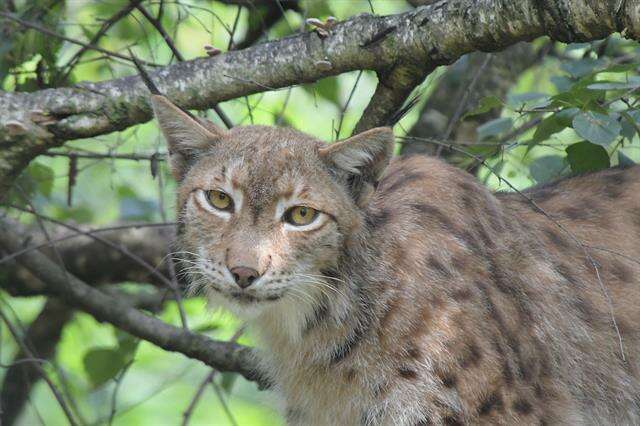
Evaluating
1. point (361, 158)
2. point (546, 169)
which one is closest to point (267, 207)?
point (361, 158)

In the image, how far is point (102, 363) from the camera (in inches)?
288

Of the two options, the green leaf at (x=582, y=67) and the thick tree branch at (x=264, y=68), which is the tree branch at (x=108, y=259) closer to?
the thick tree branch at (x=264, y=68)

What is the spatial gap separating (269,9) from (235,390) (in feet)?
12.8

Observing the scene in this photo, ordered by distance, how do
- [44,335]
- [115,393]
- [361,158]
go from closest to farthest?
[361,158] → [115,393] → [44,335]

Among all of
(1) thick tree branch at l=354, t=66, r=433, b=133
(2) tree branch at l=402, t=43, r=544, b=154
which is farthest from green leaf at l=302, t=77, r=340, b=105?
(1) thick tree branch at l=354, t=66, r=433, b=133

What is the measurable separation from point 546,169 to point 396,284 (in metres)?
1.65

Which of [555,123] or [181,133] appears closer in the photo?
[181,133]

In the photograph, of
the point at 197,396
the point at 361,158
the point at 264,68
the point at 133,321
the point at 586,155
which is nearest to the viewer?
the point at 361,158

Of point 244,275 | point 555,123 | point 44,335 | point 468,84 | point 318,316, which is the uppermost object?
point 244,275

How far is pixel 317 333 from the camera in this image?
566 cm

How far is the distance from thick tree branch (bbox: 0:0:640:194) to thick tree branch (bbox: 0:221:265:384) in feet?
3.92

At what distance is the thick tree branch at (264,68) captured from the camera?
5320mm

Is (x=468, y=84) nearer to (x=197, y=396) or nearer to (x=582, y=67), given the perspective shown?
(x=582, y=67)

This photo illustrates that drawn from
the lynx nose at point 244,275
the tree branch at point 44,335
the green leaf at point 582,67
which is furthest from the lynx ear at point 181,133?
the tree branch at point 44,335
